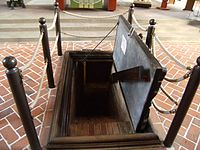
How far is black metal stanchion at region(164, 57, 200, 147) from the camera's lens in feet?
4.30

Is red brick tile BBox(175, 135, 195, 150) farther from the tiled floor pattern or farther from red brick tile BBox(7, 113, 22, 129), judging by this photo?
red brick tile BBox(7, 113, 22, 129)

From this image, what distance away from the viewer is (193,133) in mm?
1860

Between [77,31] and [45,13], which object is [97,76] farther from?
[45,13]

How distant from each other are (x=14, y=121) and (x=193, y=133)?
1.78 meters

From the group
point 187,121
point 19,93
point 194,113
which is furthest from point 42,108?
point 194,113

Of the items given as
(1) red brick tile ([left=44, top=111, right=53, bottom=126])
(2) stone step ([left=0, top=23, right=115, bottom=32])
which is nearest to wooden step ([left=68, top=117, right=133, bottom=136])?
(1) red brick tile ([left=44, top=111, right=53, bottom=126])

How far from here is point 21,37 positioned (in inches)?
161

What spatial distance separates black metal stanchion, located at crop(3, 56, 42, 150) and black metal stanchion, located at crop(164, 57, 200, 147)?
1.13m

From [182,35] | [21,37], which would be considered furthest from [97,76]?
[182,35]

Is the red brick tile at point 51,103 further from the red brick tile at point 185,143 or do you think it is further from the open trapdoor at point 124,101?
the red brick tile at point 185,143

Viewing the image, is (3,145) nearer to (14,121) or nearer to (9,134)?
(9,134)

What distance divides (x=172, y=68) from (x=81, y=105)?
2.04 meters

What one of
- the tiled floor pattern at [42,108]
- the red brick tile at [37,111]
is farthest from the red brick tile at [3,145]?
the red brick tile at [37,111]

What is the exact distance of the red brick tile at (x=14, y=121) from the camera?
1.87m
